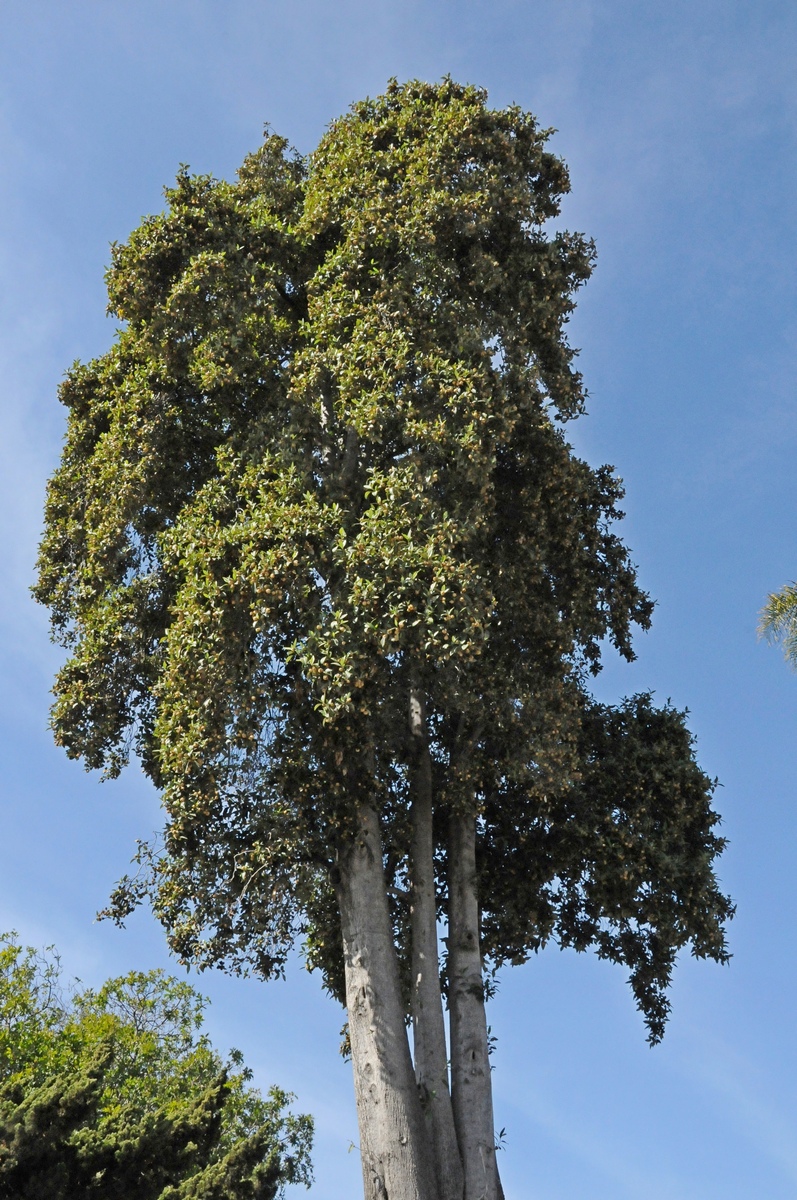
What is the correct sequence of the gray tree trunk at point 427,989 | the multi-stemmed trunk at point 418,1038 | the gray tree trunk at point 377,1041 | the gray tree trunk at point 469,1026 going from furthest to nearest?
the gray tree trunk at point 469,1026 < the gray tree trunk at point 427,989 < the multi-stemmed trunk at point 418,1038 < the gray tree trunk at point 377,1041

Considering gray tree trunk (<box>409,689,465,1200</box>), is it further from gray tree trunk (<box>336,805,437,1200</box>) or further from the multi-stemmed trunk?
gray tree trunk (<box>336,805,437,1200</box>)

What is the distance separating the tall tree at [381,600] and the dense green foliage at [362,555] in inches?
1.8

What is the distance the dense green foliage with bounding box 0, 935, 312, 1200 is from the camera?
12406mm

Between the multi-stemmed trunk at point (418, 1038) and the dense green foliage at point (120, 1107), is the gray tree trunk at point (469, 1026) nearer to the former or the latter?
the multi-stemmed trunk at point (418, 1038)

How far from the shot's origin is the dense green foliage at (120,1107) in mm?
12406

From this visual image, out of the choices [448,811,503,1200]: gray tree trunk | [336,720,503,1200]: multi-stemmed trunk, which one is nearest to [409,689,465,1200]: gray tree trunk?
[336,720,503,1200]: multi-stemmed trunk

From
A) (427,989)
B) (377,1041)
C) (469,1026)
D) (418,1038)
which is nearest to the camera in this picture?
(377,1041)

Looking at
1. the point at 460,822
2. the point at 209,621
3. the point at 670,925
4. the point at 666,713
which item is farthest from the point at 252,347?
the point at 670,925

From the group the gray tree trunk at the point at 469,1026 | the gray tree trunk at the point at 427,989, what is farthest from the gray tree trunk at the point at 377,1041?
the gray tree trunk at the point at 469,1026

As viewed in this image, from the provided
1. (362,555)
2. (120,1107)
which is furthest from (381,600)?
(120,1107)

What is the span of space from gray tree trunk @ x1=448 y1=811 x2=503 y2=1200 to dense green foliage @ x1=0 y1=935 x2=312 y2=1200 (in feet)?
12.3

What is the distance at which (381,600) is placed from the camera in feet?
37.9

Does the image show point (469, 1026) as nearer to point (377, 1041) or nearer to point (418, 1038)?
point (418, 1038)

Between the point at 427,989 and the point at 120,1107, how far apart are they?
228 inches
